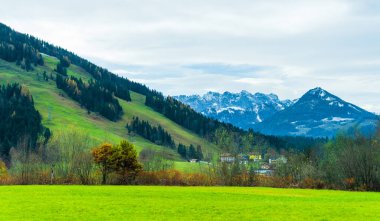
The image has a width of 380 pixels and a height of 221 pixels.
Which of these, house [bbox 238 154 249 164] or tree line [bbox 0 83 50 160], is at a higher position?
tree line [bbox 0 83 50 160]

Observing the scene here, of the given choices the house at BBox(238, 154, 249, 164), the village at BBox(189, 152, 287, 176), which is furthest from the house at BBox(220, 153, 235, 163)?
the house at BBox(238, 154, 249, 164)

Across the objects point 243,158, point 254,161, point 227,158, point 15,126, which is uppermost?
point 15,126

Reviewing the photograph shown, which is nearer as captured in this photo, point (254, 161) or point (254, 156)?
point (254, 161)

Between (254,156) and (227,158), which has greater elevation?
(254,156)

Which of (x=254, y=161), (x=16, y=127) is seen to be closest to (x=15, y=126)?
(x=16, y=127)

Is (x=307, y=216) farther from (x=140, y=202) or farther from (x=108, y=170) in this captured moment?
(x=108, y=170)

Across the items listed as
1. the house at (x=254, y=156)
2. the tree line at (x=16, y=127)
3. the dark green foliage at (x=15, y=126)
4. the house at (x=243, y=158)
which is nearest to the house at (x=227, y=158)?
the house at (x=243, y=158)

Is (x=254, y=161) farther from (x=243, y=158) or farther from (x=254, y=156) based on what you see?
(x=254, y=156)

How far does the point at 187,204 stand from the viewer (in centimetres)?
4931

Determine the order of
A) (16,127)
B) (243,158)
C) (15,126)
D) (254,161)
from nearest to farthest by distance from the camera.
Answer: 1. (254,161)
2. (243,158)
3. (16,127)
4. (15,126)

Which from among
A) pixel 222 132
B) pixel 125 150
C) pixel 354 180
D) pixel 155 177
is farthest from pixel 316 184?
pixel 125 150

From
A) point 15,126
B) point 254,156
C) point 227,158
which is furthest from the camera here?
point 15,126

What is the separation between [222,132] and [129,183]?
28245mm

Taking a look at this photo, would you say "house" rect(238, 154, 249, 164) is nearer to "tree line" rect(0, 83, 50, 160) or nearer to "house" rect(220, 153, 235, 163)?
"house" rect(220, 153, 235, 163)
